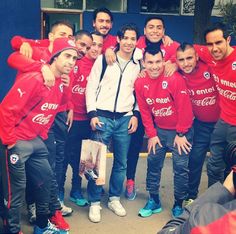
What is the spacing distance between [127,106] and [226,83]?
3.45 feet

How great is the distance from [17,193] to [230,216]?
2.22m

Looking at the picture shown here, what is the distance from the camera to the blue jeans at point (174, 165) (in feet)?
13.9

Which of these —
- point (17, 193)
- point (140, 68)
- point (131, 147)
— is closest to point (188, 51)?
point (140, 68)

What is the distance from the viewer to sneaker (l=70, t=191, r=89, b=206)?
4.55 metres

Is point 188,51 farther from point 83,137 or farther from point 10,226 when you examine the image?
→ point 10,226

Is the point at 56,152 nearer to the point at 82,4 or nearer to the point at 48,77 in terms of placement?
the point at 48,77

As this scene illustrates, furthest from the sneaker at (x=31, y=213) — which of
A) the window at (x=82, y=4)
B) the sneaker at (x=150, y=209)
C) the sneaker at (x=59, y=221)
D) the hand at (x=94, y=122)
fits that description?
the window at (x=82, y=4)

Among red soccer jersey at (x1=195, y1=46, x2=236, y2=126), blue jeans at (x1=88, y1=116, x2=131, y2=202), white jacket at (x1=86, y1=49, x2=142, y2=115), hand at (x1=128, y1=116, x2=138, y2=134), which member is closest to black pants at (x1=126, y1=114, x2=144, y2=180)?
hand at (x1=128, y1=116, x2=138, y2=134)

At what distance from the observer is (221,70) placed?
13.1 feet

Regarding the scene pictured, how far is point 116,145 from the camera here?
14.3 feet

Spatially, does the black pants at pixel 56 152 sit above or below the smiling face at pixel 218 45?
below

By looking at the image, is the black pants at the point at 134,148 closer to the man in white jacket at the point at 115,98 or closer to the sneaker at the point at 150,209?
the man in white jacket at the point at 115,98

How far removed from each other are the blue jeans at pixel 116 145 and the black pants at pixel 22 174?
2.51 feet

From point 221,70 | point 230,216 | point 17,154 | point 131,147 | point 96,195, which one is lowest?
point 96,195
